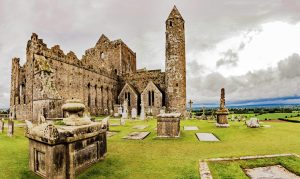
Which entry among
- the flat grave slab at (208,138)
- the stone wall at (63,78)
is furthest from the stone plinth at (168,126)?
the stone wall at (63,78)

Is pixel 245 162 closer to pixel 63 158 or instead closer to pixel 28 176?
pixel 63 158

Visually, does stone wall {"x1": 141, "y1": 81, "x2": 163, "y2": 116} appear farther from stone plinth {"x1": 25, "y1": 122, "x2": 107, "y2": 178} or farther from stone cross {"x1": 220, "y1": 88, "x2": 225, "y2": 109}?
stone plinth {"x1": 25, "y1": 122, "x2": 107, "y2": 178}

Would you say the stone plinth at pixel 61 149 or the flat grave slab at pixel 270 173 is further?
the flat grave slab at pixel 270 173

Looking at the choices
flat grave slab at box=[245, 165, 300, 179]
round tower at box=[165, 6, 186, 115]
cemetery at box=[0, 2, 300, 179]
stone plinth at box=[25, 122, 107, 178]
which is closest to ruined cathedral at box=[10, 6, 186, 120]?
round tower at box=[165, 6, 186, 115]

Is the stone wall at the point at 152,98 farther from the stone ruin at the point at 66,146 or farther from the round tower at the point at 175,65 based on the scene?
the stone ruin at the point at 66,146

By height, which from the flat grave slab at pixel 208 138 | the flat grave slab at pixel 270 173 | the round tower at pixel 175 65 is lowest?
the flat grave slab at pixel 208 138

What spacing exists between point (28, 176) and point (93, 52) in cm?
4286

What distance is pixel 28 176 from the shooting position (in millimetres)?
4668

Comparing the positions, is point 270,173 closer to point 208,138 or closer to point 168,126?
point 208,138

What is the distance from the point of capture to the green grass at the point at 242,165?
16.4 feet

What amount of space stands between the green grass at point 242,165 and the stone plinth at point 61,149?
3.19 metres

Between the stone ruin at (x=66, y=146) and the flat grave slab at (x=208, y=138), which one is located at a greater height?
the stone ruin at (x=66, y=146)

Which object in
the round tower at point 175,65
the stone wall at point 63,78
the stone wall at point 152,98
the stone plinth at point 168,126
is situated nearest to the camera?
the stone plinth at point 168,126

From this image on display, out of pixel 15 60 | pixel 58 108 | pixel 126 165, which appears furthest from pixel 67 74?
pixel 126 165
